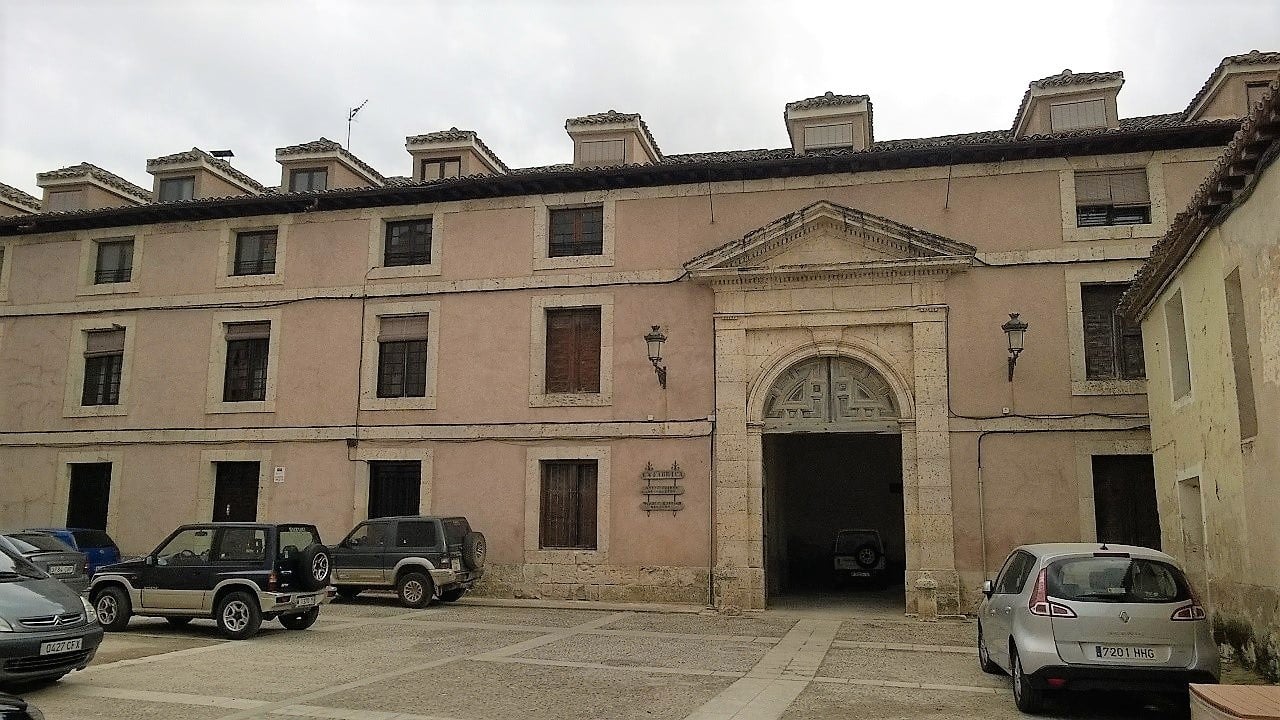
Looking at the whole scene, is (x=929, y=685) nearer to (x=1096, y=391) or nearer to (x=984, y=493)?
(x=984, y=493)

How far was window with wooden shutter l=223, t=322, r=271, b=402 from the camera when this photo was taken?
785 inches

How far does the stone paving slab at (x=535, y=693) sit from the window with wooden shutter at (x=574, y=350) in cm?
826

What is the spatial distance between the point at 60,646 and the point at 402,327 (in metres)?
11.1

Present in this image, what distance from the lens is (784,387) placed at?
17.3 meters

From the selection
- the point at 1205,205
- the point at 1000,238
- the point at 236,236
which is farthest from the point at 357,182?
the point at 1205,205

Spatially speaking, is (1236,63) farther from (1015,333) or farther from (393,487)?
(393,487)

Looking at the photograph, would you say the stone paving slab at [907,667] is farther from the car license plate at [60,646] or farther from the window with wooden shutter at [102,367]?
the window with wooden shutter at [102,367]

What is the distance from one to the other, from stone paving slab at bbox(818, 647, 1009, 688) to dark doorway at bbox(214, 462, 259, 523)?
496 inches

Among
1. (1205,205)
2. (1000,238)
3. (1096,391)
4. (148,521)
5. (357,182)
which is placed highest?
(357,182)

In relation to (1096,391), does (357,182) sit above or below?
above

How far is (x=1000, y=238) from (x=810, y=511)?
11.5 meters

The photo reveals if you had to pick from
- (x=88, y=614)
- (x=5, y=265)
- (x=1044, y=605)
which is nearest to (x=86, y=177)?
(x=5, y=265)

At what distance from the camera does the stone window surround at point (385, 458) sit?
18.5 m

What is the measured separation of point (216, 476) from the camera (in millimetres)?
19766
